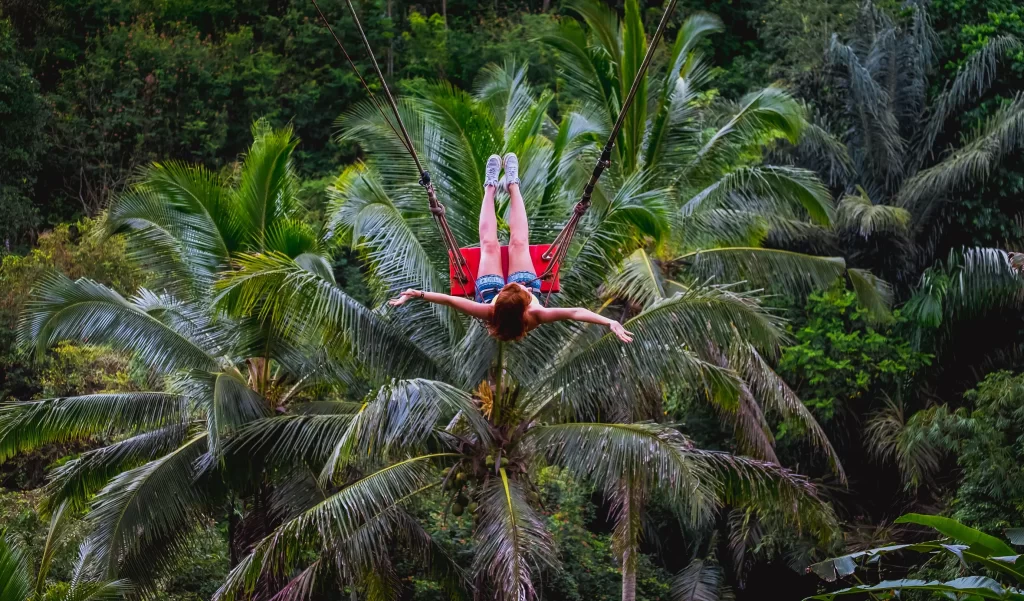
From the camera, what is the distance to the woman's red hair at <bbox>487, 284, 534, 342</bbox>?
24.9ft

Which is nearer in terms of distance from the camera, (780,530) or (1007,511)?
(1007,511)

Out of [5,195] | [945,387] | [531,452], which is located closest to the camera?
[531,452]

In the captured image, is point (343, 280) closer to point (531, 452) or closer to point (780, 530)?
point (780, 530)

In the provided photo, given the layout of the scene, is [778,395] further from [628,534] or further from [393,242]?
[393,242]

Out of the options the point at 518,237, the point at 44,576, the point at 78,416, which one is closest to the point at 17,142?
the point at 78,416

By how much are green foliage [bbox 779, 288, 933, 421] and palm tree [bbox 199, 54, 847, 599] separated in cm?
481

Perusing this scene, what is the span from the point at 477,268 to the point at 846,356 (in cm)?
779

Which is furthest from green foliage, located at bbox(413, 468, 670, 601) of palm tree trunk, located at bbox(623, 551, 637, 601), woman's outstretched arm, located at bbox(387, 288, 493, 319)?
woman's outstretched arm, located at bbox(387, 288, 493, 319)

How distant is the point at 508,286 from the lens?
7.61 metres

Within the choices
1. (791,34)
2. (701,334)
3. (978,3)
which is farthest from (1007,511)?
(791,34)

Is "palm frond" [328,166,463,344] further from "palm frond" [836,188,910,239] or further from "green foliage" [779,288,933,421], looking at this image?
"palm frond" [836,188,910,239]

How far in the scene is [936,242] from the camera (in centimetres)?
1591

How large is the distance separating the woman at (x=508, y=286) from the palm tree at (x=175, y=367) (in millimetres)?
2179

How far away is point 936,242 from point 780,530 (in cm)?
453
